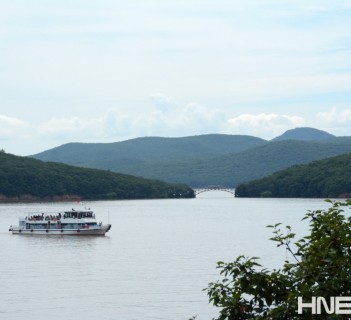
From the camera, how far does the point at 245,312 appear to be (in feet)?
56.3

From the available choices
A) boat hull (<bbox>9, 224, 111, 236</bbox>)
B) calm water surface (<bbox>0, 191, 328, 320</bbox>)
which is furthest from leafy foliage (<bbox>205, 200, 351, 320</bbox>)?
boat hull (<bbox>9, 224, 111, 236</bbox>)

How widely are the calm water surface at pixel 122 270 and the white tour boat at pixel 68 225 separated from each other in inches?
81.9

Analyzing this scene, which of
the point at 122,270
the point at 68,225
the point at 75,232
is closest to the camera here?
the point at 122,270

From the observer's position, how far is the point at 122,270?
241 feet

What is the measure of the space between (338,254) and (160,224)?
13269 cm

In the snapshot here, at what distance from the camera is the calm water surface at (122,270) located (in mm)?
51406

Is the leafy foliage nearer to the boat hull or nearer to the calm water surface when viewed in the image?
the calm water surface

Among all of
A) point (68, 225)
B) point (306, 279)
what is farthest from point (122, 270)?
point (306, 279)

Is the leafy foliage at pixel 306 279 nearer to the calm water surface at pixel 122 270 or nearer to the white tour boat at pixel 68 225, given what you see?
the calm water surface at pixel 122 270

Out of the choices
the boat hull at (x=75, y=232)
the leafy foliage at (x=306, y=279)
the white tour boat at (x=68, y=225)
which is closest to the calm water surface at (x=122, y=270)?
the boat hull at (x=75, y=232)

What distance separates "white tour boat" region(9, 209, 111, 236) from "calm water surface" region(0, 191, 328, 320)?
2081 millimetres

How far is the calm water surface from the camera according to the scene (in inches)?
2024

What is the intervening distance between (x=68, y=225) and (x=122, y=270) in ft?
137

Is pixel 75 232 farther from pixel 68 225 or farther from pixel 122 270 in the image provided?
pixel 122 270
